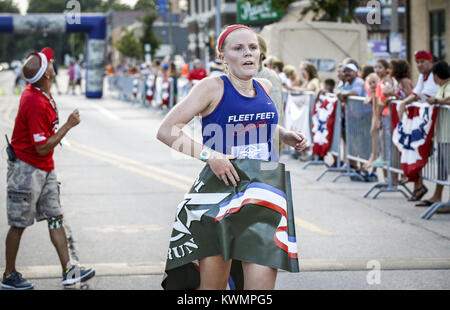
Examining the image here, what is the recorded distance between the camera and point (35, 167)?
19.3 ft

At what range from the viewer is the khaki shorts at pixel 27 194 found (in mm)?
5859

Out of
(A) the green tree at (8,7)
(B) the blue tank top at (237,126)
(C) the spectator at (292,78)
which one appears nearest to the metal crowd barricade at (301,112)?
(C) the spectator at (292,78)

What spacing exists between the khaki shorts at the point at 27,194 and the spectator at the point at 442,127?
4.62 metres

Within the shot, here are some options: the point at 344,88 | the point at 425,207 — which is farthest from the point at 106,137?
the point at 425,207

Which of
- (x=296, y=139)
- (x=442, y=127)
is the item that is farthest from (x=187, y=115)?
(x=442, y=127)

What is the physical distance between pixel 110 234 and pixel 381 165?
4168 mm

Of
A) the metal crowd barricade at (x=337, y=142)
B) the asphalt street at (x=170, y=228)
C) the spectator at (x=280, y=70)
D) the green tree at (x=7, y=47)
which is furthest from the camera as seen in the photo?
the green tree at (x=7, y=47)

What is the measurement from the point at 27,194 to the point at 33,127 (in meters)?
0.52

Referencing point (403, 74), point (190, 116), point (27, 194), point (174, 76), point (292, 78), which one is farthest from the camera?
point (174, 76)

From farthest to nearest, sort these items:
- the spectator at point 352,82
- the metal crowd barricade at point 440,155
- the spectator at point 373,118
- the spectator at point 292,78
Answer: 1. the spectator at point 292,78
2. the spectator at point 352,82
3. the spectator at point 373,118
4. the metal crowd barricade at point 440,155

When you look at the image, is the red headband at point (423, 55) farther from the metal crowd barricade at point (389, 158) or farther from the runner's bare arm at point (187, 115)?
the runner's bare arm at point (187, 115)

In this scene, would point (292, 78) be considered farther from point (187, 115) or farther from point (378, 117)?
point (187, 115)

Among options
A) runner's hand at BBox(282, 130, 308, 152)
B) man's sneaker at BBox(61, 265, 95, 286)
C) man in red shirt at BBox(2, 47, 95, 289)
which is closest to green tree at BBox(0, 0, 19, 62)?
man in red shirt at BBox(2, 47, 95, 289)

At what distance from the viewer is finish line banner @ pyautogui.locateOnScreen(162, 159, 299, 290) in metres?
3.75
